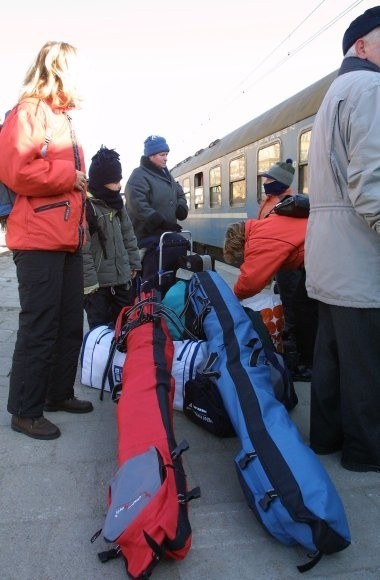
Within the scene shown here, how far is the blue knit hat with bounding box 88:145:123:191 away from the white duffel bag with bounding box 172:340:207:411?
4.45ft

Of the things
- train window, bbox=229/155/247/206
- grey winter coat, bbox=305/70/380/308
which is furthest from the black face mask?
train window, bbox=229/155/247/206

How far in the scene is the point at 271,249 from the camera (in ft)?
10.3

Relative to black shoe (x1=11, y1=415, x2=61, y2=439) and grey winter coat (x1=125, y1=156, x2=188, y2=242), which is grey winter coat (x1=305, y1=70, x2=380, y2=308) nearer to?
black shoe (x1=11, y1=415, x2=61, y2=439)

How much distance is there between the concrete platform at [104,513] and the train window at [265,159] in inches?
222

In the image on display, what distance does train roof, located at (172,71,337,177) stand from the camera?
638 cm

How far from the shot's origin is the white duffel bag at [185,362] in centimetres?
292

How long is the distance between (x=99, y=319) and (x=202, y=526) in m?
2.11

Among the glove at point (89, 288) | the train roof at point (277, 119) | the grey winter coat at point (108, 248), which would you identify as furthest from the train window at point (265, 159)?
the glove at point (89, 288)

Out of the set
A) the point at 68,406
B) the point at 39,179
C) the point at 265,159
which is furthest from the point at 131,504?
the point at 265,159

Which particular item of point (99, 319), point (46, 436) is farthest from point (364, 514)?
point (99, 319)

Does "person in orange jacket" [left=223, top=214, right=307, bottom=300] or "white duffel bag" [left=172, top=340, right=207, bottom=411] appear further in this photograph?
"person in orange jacket" [left=223, top=214, right=307, bottom=300]

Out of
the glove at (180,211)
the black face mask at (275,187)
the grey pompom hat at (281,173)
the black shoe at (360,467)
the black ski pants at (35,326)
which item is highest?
the grey pompom hat at (281,173)

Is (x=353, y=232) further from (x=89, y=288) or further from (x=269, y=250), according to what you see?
(x=89, y=288)

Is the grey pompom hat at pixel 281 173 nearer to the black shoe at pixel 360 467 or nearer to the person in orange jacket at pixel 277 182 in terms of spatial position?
the person in orange jacket at pixel 277 182
